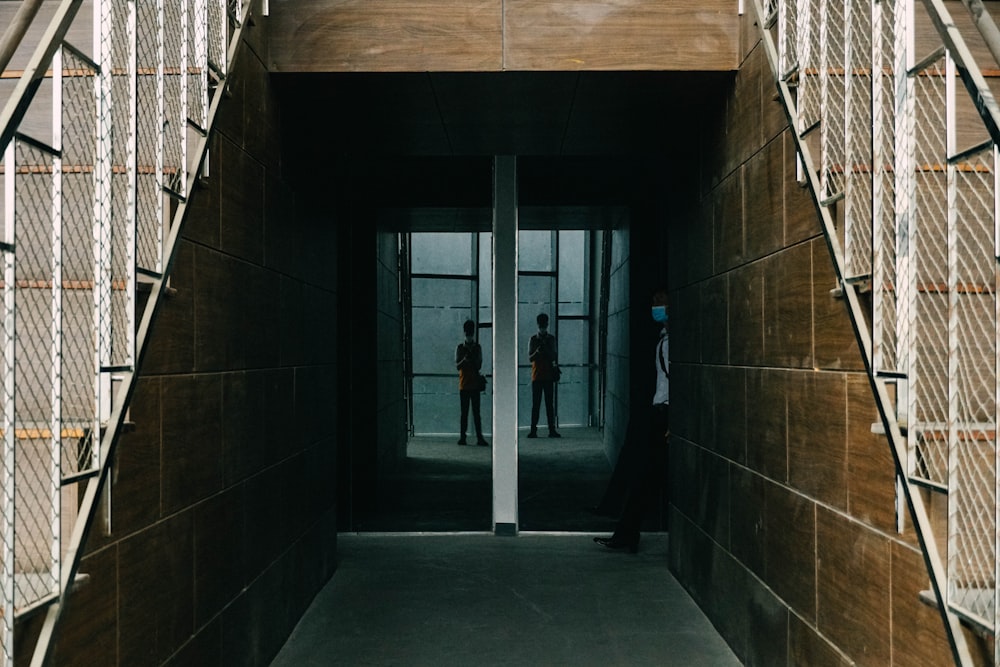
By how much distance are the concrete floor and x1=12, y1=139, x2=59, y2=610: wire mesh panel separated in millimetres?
2079

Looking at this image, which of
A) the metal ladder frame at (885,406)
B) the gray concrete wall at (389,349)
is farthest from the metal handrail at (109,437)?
the gray concrete wall at (389,349)

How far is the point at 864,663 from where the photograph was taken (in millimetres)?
2541

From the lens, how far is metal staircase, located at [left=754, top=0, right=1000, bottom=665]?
1.91 meters

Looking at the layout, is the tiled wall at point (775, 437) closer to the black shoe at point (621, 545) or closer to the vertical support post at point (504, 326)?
the black shoe at point (621, 545)

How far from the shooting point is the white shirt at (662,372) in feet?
18.7

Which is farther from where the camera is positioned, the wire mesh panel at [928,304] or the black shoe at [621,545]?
the black shoe at [621,545]

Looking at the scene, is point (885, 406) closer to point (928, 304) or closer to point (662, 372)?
point (928, 304)

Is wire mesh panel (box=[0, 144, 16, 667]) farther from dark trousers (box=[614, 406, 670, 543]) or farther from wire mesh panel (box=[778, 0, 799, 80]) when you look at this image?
dark trousers (box=[614, 406, 670, 543])

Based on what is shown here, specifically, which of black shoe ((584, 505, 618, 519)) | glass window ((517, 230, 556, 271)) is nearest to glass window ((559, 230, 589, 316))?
glass window ((517, 230, 556, 271))

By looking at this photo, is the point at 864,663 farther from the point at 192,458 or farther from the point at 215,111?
the point at 215,111

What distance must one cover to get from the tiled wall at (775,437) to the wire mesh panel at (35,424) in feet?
6.03

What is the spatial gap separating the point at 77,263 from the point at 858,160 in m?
2.02

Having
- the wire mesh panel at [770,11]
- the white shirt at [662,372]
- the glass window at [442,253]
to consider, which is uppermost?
the wire mesh panel at [770,11]

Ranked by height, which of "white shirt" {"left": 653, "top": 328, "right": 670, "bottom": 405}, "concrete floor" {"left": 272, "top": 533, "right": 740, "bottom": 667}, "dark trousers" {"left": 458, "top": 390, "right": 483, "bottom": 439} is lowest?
"concrete floor" {"left": 272, "top": 533, "right": 740, "bottom": 667}
